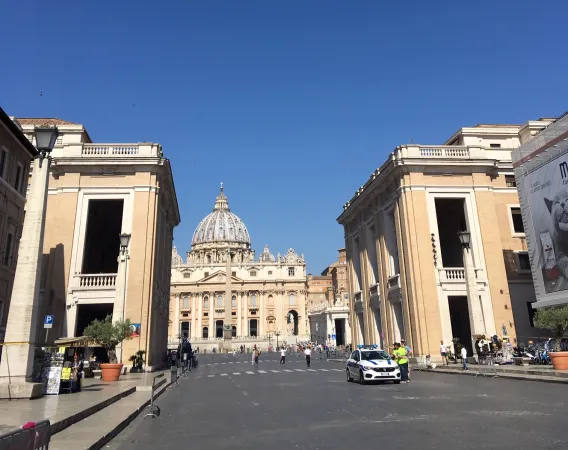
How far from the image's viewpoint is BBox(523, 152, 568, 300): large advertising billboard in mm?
25484

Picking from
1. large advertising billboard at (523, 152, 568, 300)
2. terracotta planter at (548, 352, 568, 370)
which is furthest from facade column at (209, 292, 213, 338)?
terracotta planter at (548, 352, 568, 370)

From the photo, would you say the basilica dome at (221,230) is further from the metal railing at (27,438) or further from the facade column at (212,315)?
the metal railing at (27,438)

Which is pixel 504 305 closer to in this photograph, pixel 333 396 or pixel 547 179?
pixel 547 179

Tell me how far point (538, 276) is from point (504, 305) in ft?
12.9

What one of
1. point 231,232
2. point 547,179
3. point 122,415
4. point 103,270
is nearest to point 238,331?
point 231,232

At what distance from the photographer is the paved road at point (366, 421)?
7473mm

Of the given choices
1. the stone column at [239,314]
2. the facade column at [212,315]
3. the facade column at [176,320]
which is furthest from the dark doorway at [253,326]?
the facade column at [176,320]

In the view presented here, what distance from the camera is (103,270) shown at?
4091 cm

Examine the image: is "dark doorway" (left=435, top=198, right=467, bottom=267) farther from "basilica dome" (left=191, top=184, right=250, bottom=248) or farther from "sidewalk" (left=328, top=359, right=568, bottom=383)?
"basilica dome" (left=191, top=184, right=250, bottom=248)

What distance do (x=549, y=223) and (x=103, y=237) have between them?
1362 inches

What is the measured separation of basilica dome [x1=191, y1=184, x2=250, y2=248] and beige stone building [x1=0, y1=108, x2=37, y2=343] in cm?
13150

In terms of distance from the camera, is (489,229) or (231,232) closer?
(489,229)

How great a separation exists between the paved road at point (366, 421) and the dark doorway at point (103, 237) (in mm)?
25705

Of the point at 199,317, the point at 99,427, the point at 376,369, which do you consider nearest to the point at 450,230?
the point at 376,369
